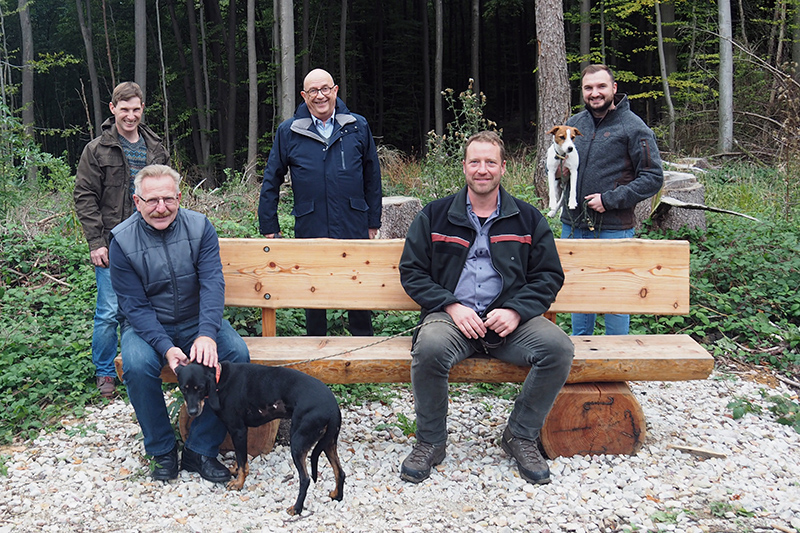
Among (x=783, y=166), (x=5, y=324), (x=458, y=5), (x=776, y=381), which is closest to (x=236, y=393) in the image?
(x=5, y=324)

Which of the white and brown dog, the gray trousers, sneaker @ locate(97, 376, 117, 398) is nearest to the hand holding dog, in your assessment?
the white and brown dog

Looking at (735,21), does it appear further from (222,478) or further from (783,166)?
(222,478)

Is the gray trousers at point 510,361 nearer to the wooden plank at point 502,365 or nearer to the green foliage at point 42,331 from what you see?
the wooden plank at point 502,365

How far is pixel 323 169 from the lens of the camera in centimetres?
428

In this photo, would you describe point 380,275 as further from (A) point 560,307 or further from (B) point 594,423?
(B) point 594,423

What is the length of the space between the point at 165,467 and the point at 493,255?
1928mm

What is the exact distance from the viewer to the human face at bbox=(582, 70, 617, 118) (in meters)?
3.95

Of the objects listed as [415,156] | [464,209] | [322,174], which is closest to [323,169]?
[322,174]

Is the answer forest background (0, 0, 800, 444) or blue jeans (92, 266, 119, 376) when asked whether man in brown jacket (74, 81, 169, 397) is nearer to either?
blue jeans (92, 266, 119, 376)

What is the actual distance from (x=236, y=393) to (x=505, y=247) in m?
1.49

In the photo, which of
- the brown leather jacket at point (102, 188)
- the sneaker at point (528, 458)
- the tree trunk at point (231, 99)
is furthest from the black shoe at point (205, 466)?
the tree trunk at point (231, 99)

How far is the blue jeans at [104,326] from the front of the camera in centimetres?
423

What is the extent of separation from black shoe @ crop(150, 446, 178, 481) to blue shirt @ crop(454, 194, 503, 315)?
1.63 meters

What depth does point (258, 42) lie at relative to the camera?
2812cm
